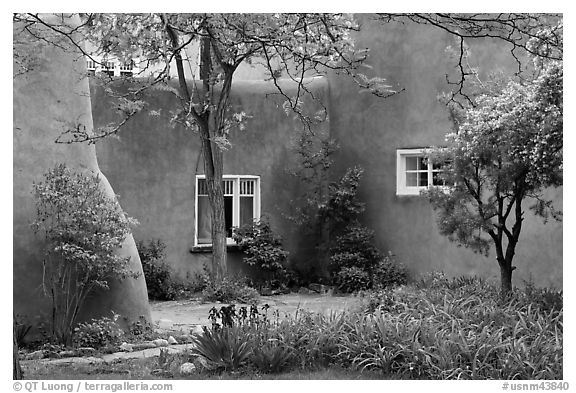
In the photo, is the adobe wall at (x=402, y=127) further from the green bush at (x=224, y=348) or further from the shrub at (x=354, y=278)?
the green bush at (x=224, y=348)

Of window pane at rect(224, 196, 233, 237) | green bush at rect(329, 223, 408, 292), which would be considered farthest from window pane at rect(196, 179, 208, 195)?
green bush at rect(329, 223, 408, 292)

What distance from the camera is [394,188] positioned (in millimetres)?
13391

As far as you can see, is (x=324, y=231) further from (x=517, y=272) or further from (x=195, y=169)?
(x=517, y=272)

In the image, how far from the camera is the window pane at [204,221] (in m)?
→ 13.5

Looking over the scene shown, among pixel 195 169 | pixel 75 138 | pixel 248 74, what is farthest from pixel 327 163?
pixel 75 138

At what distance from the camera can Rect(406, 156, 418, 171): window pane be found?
13.2 metres

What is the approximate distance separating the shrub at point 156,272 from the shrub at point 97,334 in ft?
11.8

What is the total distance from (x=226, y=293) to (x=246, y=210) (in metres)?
2.11

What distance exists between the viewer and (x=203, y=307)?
1166 cm

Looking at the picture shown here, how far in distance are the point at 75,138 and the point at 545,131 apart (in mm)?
4501

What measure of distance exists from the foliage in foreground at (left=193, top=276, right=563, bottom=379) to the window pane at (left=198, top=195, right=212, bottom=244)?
590 centimetres

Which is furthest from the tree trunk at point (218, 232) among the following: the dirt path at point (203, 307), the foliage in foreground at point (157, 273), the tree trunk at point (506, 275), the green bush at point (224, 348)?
the green bush at point (224, 348)

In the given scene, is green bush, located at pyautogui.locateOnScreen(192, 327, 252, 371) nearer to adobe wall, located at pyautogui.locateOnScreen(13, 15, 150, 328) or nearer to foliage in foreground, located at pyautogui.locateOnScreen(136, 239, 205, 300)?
adobe wall, located at pyautogui.locateOnScreen(13, 15, 150, 328)

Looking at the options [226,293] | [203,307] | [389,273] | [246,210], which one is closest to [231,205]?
[246,210]
